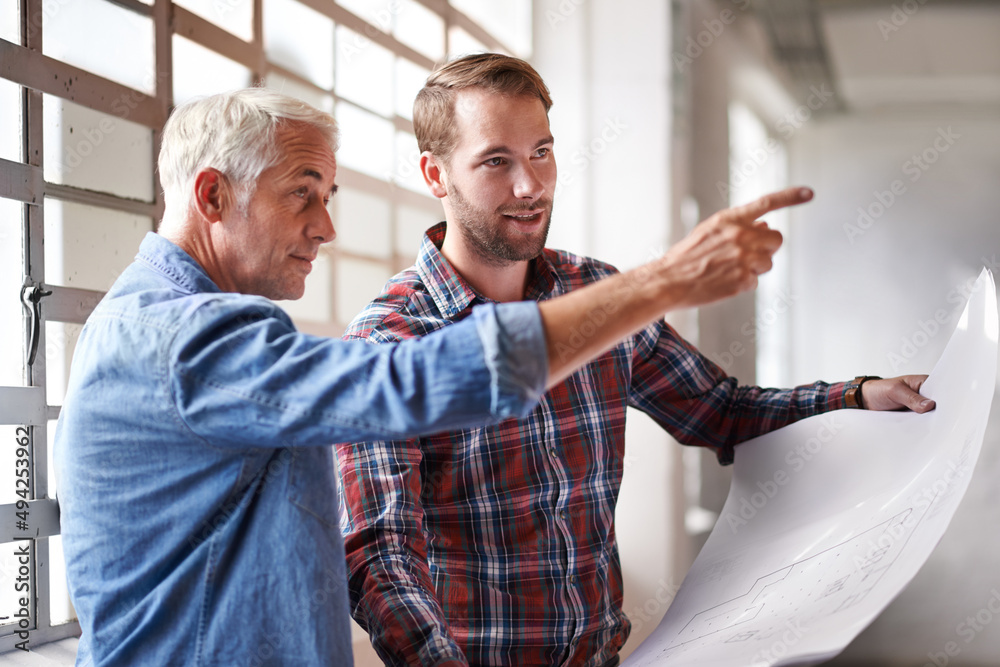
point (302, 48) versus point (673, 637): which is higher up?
point (302, 48)

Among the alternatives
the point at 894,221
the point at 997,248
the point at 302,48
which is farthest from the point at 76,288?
the point at 997,248

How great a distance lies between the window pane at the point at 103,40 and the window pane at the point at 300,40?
0.30 meters

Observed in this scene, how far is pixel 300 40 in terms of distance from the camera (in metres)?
1.78

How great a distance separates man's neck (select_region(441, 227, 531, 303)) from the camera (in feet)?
4.14

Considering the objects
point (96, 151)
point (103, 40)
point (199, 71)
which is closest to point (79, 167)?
point (96, 151)

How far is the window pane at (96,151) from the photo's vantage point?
129cm

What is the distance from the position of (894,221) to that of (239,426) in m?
1.69

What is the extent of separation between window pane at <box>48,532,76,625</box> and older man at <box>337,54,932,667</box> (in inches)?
23.8

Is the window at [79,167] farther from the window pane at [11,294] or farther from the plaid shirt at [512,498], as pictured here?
the plaid shirt at [512,498]

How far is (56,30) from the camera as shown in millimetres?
1275

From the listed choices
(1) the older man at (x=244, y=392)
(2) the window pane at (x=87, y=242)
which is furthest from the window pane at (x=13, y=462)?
(1) the older man at (x=244, y=392)

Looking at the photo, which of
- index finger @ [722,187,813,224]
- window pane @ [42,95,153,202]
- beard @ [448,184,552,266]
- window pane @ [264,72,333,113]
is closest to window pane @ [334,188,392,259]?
window pane @ [264,72,333,113]

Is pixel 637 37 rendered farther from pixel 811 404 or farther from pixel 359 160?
pixel 811 404

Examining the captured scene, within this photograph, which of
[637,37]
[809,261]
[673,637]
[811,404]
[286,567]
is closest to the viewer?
[286,567]
